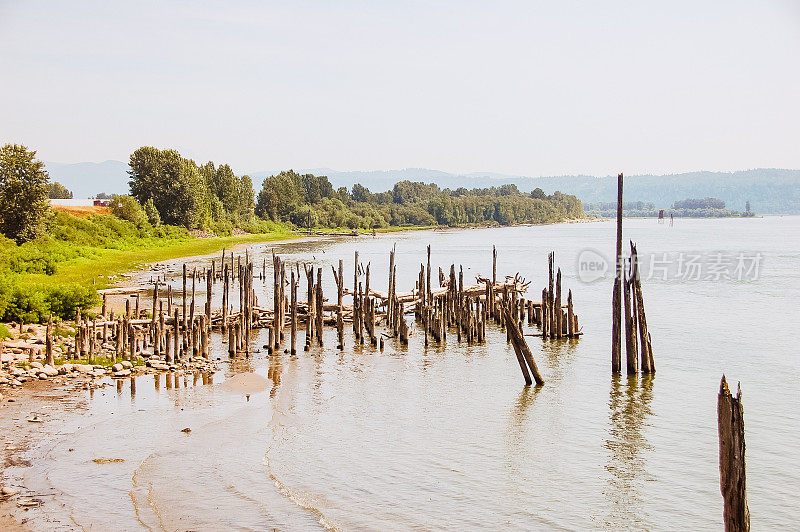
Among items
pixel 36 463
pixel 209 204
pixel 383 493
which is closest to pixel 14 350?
pixel 36 463

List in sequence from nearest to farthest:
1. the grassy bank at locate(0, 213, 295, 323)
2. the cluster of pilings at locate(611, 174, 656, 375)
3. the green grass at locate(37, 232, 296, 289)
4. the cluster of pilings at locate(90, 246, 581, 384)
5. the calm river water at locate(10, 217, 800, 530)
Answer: the calm river water at locate(10, 217, 800, 530) < the cluster of pilings at locate(611, 174, 656, 375) < the cluster of pilings at locate(90, 246, 581, 384) < the grassy bank at locate(0, 213, 295, 323) < the green grass at locate(37, 232, 296, 289)

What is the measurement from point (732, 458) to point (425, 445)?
9558 mm

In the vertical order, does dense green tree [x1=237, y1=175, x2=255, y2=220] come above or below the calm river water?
above

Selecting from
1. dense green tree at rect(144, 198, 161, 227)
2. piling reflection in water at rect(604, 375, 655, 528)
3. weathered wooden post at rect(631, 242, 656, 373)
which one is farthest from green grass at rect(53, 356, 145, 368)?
dense green tree at rect(144, 198, 161, 227)

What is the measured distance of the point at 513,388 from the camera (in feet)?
75.7

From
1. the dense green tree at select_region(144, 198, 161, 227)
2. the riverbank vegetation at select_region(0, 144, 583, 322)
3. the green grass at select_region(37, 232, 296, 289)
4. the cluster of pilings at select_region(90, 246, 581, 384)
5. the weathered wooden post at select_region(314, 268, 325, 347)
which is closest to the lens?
the cluster of pilings at select_region(90, 246, 581, 384)

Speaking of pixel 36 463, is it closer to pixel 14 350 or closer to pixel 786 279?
pixel 14 350

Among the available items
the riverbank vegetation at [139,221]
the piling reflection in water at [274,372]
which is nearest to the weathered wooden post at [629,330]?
the piling reflection in water at [274,372]

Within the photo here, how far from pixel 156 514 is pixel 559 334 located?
21283mm

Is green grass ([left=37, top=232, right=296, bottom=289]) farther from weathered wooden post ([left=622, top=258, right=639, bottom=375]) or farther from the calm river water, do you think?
weathered wooden post ([left=622, top=258, right=639, bottom=375])

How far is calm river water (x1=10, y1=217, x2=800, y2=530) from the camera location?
13.4 meters

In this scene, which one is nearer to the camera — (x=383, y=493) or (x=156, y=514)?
(x=156, y=514)

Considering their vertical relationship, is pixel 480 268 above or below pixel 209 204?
below

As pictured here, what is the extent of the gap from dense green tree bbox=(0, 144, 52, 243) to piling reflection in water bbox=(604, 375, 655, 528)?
45133 millimetres
